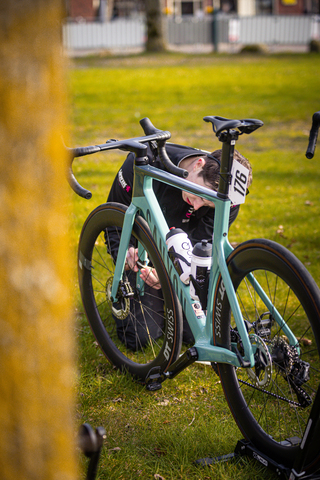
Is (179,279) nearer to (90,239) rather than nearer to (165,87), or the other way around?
(90,239)

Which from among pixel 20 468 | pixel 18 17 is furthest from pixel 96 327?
pixel 18 17

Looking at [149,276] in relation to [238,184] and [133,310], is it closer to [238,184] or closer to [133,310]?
[133,310]

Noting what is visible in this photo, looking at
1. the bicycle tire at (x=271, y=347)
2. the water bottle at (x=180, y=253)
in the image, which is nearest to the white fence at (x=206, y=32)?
the water bottle at (x=180, y=253)

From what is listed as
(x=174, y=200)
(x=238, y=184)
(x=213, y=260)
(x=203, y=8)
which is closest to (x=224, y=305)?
(x=213, y=260)

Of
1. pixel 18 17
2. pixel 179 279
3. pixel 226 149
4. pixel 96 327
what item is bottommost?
pixel 96 327

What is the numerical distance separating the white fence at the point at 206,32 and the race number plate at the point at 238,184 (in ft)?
99.6

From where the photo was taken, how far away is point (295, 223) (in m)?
5.72

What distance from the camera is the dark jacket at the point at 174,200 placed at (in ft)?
10.2

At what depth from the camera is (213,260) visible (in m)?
2.24

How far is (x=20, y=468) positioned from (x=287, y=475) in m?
1.30

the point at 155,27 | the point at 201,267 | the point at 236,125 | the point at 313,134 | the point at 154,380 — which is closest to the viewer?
the point at 236,125

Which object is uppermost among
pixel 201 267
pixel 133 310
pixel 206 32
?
pixel 206 32

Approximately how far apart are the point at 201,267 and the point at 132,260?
0.78 m

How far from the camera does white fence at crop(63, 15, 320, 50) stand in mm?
30438
